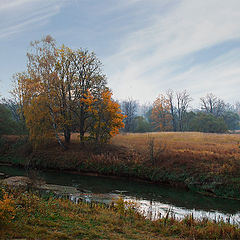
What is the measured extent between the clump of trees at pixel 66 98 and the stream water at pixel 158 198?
8618 mm

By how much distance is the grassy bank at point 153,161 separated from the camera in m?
19.7

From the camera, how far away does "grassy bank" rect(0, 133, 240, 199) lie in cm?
1973

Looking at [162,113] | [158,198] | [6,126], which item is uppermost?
[162,113]

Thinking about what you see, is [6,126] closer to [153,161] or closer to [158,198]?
[153,161]

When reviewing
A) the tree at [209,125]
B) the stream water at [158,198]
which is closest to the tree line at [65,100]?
the stream water at [158,198]

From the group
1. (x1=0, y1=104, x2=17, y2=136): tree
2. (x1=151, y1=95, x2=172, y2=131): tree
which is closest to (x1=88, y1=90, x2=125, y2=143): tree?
(x1=0, y1=104, x2=17, y2=136): tree

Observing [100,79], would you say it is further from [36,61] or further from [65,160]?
[65,160]

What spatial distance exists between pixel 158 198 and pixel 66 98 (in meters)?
20.1

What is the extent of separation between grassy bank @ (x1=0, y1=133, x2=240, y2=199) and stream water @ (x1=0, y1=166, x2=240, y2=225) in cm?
125

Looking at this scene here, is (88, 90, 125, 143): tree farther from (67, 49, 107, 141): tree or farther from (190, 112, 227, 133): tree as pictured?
(190, 112, 227, 133): tree

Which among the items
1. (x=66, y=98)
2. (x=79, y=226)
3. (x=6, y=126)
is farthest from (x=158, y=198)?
(x=6, y=126)

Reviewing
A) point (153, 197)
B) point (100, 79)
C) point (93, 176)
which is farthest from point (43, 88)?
point (153, 197)

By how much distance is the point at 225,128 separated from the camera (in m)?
52.9

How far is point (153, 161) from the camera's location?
24.2m
